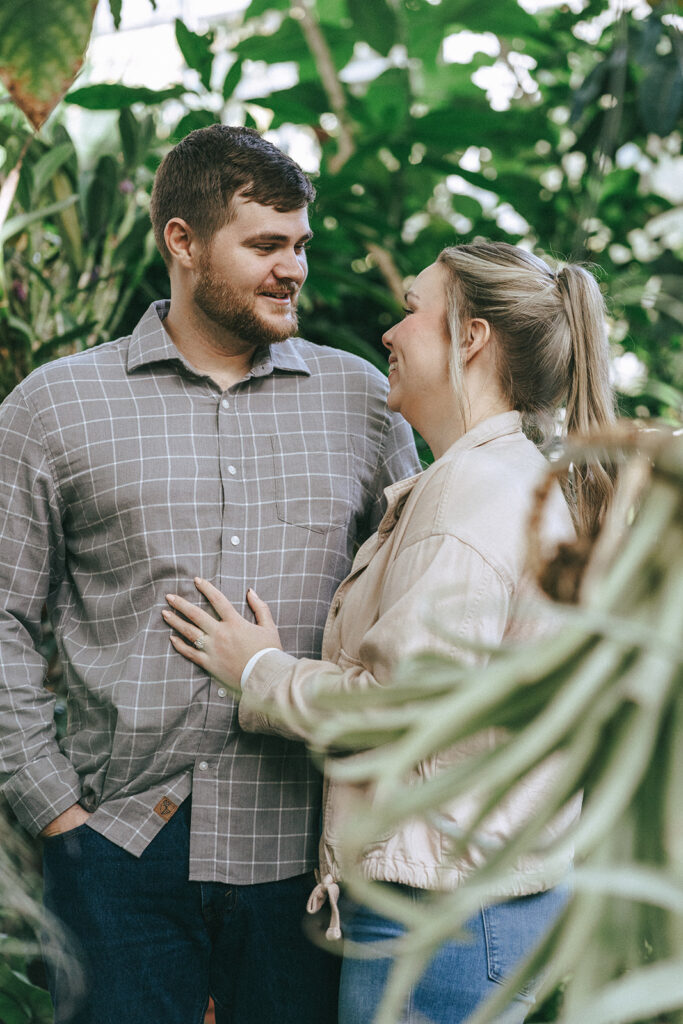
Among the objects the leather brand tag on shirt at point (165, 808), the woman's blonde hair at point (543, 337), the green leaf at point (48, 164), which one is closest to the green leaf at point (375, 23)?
the green leaf at point (48, 164)

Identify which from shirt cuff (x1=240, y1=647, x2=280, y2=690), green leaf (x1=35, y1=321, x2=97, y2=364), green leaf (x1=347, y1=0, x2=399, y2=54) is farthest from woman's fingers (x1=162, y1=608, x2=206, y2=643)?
green leaf (x1=347, y1=0, x2=399, y2=54)

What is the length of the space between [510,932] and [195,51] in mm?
1607

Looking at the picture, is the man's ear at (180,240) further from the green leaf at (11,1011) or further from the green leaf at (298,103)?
the green leaf at (11,1011)

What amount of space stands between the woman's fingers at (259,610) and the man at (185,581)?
0.10 ft

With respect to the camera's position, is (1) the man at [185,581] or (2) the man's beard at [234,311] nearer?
(1) the man at [185,581]

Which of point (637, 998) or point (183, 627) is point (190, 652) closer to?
point (183, 627)

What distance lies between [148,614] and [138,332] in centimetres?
42

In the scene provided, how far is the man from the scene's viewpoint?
1211 millimetres

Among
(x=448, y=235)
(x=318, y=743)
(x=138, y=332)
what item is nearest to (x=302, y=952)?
(x=138, y=332)

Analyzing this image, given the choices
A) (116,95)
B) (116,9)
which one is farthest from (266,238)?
(116,95)

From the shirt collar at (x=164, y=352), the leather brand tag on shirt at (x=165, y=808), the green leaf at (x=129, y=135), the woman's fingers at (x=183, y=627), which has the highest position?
the green leaf at (x=129, y=135)

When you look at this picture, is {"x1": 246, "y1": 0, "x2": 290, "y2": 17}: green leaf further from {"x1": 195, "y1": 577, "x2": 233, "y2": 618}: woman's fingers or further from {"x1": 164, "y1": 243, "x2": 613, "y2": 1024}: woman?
{"x1": 195, "y1": 577, "x2": 233, "y2": 618}: woman's fingers

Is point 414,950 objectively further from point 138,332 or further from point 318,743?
point 138,332

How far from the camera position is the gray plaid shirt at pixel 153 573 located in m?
1.24
